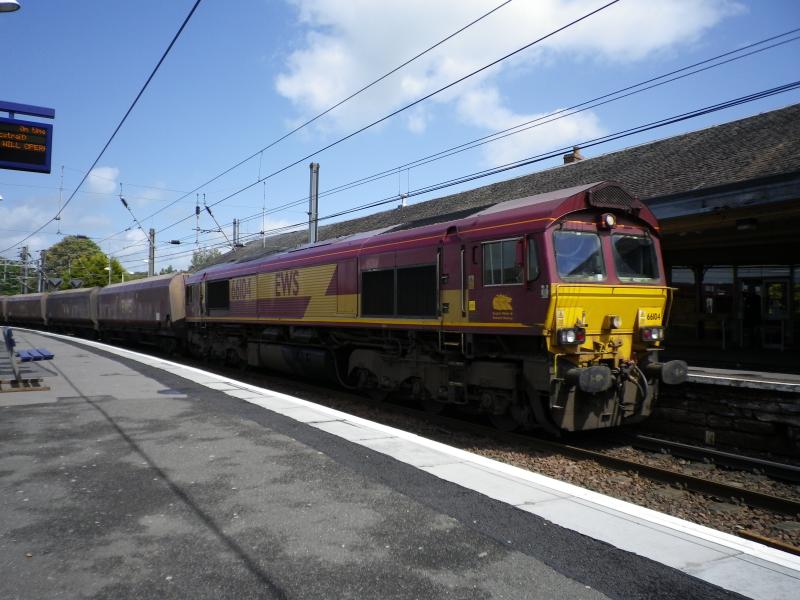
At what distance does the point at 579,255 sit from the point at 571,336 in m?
1.23

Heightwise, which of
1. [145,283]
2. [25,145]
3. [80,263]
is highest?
[80,263]

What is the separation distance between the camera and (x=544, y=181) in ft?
71.9

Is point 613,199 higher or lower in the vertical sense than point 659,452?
higher

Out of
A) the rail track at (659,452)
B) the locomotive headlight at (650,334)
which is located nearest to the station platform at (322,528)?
the rail track at (659,452)

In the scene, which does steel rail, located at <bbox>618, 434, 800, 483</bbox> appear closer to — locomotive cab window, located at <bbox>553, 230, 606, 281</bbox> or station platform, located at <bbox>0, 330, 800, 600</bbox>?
locomotive cab window, located at <bbox>553, 230, 606, 281</bbox>

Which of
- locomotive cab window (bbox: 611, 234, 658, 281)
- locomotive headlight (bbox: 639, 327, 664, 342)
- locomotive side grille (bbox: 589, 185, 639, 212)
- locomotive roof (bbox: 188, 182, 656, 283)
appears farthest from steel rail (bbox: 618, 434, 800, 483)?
locomotive side grille (bbox: 589, 185, 639, 212)

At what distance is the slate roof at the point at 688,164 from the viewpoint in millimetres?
13078

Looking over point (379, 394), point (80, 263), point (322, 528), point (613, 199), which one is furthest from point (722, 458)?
point (80, 263)

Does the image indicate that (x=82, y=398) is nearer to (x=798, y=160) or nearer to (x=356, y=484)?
(x=356, y=484)

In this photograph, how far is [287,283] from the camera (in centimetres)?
1439

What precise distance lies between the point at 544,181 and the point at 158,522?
65.2 feet

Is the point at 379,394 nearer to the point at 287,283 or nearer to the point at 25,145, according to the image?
the point at 287,283

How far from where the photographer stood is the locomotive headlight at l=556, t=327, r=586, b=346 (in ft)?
24.9

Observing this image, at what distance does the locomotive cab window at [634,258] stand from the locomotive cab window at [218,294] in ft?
41.3
